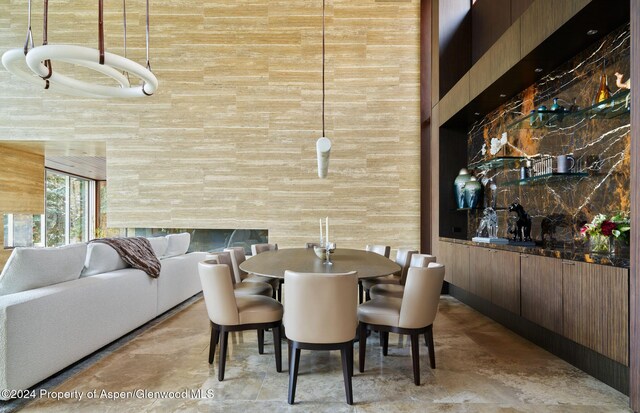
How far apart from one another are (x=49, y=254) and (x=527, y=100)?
15.3 feet

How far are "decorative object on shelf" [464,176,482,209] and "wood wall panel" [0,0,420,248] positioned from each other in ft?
4.34

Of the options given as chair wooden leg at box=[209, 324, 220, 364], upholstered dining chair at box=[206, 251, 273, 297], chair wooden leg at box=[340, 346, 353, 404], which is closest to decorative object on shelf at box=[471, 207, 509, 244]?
upholstered dining chair at box=[206, 251, 273, 297]

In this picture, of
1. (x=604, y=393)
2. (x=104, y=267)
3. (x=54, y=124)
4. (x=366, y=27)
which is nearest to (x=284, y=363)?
(x=104, y=267)

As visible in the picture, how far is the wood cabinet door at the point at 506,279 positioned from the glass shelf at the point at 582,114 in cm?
130

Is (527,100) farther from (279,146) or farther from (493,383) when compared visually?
(279,146)

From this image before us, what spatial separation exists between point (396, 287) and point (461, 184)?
7.74ft

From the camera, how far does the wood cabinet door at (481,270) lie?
12.4ft

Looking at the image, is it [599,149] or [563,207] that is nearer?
[599,149]

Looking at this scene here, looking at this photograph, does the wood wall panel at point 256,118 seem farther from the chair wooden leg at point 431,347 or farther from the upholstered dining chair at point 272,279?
the chair wooden leg at point 431,347

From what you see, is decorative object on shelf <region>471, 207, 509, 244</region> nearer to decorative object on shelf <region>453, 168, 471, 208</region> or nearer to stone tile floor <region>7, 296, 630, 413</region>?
decorative object on shelf <region>453, 168, 471, 208</region>

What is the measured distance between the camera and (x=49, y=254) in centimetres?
259

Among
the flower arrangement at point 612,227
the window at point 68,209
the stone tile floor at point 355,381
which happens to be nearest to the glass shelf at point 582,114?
the flower arrangement at point 612,227

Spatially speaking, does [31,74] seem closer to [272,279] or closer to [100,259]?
[100,259]

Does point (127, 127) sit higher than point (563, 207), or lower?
higher
